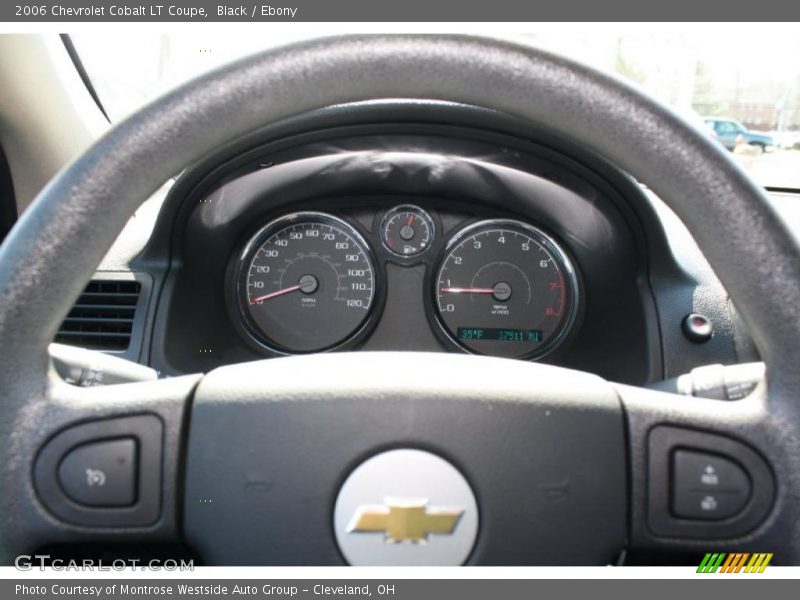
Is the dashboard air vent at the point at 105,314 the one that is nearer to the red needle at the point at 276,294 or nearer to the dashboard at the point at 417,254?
the dashboard at the point at 417,254

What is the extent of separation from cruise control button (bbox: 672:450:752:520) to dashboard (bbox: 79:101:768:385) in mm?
1047

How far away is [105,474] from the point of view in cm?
98

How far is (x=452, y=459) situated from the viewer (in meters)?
0.97

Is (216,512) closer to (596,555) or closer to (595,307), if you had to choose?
(596,555)

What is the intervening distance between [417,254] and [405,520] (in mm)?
1684

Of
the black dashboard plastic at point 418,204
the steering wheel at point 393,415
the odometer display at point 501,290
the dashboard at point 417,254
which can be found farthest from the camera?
the odometer display at point 501,290

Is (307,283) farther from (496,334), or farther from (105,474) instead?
(105,474)

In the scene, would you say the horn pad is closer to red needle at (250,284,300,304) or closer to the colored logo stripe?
the colored logo stripe

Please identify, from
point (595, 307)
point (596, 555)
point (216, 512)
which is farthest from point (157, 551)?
point (595, 307)

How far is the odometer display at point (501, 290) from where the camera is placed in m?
2.51

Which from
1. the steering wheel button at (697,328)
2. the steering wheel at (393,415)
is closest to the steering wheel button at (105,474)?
the steering wheel at (393,415)

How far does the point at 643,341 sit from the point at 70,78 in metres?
1.91

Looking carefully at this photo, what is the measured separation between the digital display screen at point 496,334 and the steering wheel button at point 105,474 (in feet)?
5.52

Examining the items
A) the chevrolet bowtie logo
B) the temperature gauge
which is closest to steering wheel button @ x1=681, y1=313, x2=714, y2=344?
the temperature gauge
